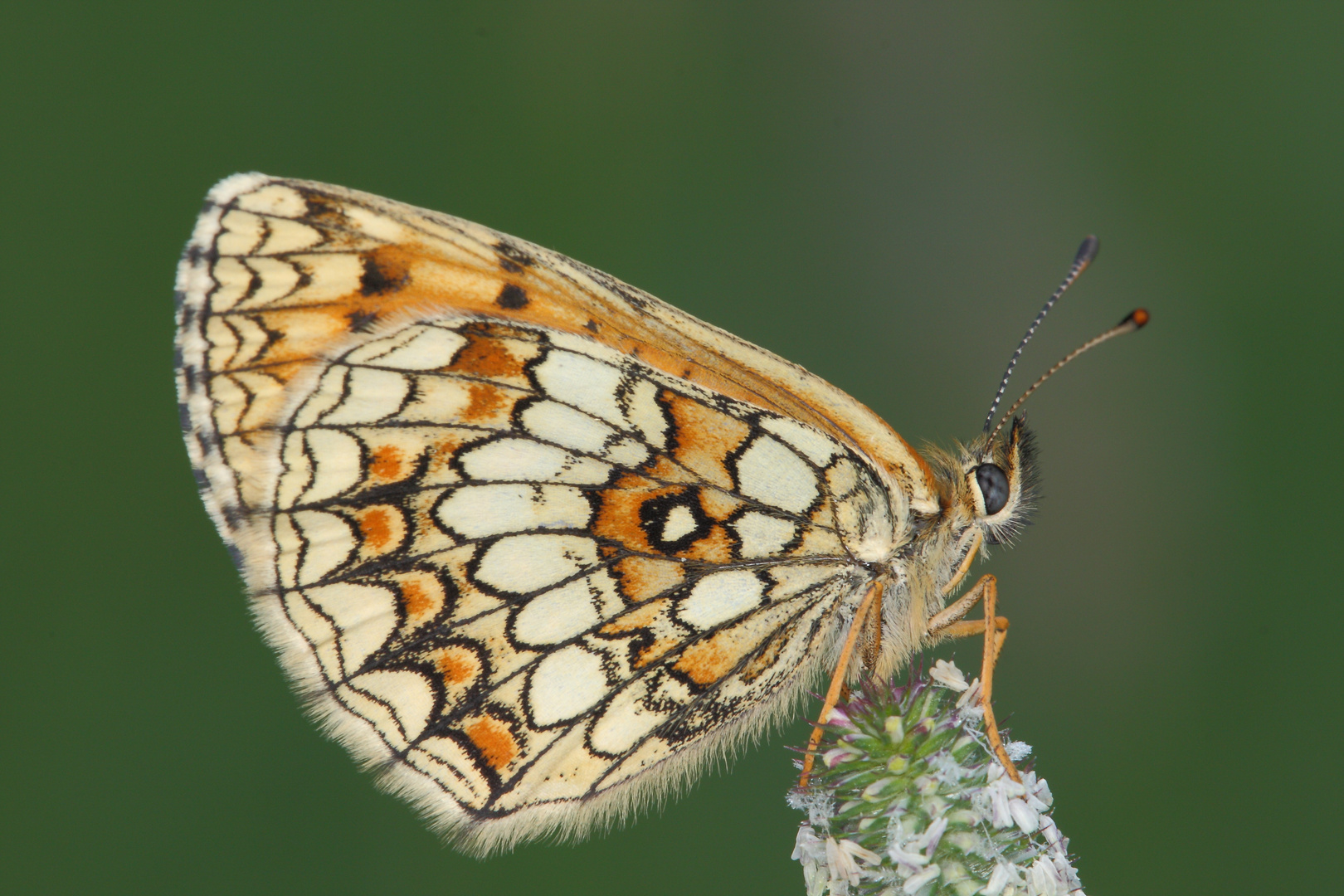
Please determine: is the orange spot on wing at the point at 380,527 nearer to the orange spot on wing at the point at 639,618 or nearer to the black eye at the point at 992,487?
the orange spot on wing at the point at 639,618

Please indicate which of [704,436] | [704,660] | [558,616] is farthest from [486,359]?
[704,660]

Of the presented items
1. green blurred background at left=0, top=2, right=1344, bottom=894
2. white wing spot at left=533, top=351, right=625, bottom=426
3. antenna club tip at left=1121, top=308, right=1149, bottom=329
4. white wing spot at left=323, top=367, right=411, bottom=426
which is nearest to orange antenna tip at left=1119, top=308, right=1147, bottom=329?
antenna club tip at left=1121, top=308, right=1149, bottom=329

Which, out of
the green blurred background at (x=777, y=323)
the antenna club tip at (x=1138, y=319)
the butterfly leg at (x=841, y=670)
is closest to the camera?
the butterfly leg at (x=841, y=670)

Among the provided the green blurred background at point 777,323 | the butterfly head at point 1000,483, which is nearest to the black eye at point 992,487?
the butterfly head at point 1000,483

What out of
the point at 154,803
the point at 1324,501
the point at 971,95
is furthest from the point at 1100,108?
the point at 154,803

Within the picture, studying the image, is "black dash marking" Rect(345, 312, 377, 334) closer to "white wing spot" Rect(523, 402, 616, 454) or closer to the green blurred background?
"white wing spot" Rect(523, 402, 616, 454)

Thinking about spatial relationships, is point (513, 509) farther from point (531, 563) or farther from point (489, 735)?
point (489, 735)
